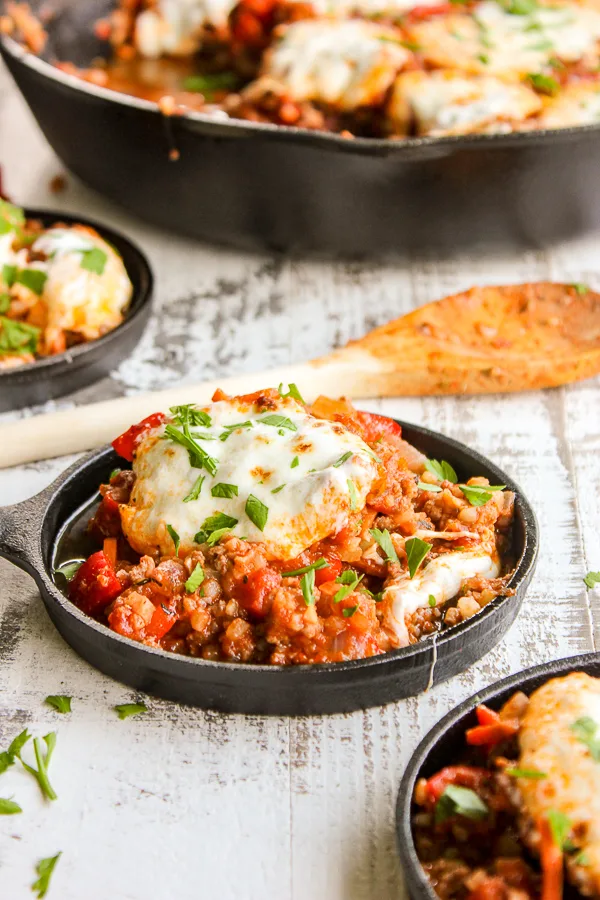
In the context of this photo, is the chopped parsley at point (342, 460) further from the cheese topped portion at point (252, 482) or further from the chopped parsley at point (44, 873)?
the chopped parsley at point (44, 873)

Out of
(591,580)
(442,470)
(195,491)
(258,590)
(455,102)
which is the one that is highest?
(455,102)

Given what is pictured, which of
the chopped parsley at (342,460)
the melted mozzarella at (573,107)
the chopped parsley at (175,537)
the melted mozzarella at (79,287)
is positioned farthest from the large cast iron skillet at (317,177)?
the chopped parsley at (175,537)

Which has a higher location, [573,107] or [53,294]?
[573,107]

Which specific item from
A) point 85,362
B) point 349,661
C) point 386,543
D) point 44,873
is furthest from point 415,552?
point 85,362

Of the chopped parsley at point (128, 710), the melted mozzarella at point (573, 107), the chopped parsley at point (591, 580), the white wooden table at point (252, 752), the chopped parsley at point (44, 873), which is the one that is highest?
the melted mozzarella at point (573, 107)

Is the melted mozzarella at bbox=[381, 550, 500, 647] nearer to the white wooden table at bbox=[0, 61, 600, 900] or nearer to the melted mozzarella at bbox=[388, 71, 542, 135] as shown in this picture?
the white wooden table at bbox=[0, 61, 600, 900]

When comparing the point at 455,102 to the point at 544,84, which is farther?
the point at 544,84

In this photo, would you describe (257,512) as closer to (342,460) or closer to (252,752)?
(342,460)

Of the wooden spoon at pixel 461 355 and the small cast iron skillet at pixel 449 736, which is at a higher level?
the small cast iron skillet at pixel 449 736
